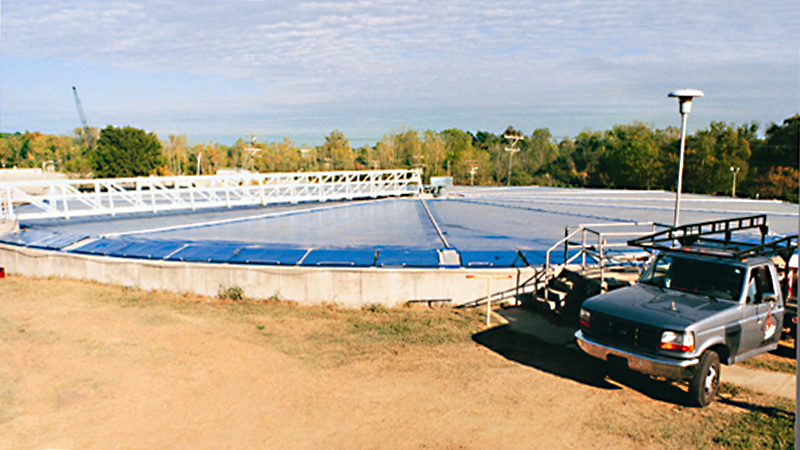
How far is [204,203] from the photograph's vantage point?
1101 inches

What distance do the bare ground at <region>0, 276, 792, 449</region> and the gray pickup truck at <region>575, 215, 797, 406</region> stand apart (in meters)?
0.64

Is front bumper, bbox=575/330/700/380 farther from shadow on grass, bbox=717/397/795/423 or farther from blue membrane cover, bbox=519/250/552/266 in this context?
blue membrane cover, bbox=519/250/552/266

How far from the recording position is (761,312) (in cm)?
831

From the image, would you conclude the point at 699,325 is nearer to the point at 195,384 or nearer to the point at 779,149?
the point at 195,384

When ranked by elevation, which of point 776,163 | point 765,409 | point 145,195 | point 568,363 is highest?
point 776,163

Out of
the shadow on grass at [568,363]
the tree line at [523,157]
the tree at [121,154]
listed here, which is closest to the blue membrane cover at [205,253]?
the shadow on grass at [568,363]

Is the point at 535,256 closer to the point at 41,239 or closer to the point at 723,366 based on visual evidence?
the point at 723,366

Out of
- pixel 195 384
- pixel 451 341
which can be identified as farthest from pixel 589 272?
pixel 195 384

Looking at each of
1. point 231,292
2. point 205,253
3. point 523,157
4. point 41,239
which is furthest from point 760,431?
point 523,157

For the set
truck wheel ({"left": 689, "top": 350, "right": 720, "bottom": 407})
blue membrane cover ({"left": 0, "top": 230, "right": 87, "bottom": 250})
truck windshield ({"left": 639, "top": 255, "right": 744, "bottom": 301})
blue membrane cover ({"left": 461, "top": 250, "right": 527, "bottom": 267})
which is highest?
truck windshield ({"left": 639, "top": 255, "right": 744, "bottom": 301})

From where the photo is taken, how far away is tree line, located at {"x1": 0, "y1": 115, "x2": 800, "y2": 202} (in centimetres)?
6900

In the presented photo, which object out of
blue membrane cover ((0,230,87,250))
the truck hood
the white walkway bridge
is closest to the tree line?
the white walkway bridge

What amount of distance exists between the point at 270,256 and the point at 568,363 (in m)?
8.12

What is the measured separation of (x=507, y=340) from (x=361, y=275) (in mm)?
4102
